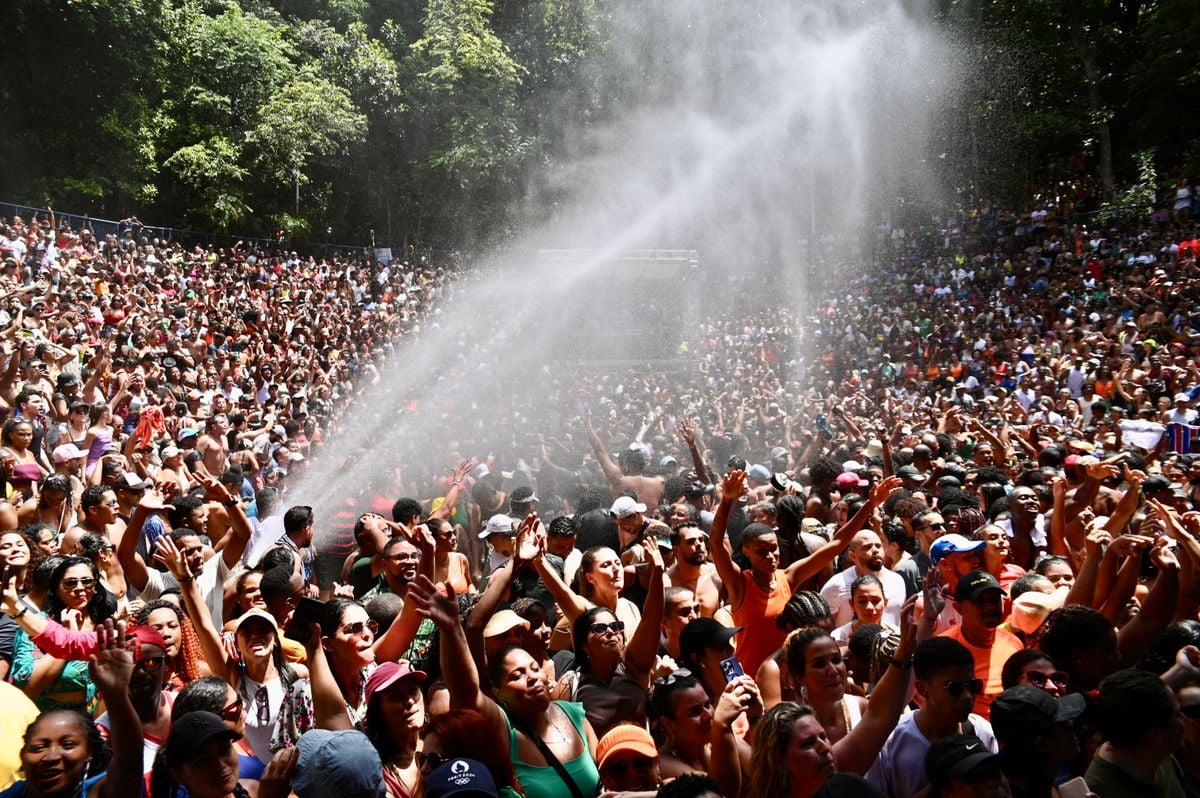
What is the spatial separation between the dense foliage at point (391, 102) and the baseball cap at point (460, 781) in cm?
2551

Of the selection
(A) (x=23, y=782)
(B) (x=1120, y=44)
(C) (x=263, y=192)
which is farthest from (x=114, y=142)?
(A) (x=23, y=782)

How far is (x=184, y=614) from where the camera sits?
182 inches

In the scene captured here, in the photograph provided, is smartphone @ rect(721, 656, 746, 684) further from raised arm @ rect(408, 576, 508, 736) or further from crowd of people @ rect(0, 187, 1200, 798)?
raised arm @ rect(408, 576, 508, 736)

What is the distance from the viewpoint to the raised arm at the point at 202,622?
13.0 ft

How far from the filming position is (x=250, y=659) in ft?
13.0

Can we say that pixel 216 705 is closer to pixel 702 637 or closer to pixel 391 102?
pixel 702 637

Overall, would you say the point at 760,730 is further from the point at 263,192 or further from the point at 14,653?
the point at 263,192

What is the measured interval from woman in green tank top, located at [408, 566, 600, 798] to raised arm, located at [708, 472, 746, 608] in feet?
4.68

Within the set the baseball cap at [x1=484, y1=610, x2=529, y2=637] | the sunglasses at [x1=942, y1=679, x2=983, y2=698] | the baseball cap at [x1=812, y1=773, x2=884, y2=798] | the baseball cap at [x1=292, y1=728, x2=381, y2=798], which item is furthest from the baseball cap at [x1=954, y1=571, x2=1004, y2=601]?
the baseball cap at [x1=292, y1=728, x2=381, y2=798]

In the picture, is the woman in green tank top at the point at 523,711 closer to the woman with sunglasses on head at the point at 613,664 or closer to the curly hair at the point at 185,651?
the woman with sunglasses on head at the point at 613,664

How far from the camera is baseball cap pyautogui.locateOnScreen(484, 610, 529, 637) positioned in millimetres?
4013

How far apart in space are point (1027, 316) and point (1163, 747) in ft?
61.5

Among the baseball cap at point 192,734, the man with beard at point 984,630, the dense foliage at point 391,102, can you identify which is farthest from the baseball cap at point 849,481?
the dense foliage at point 391,102

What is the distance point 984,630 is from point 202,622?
2.98 meters
